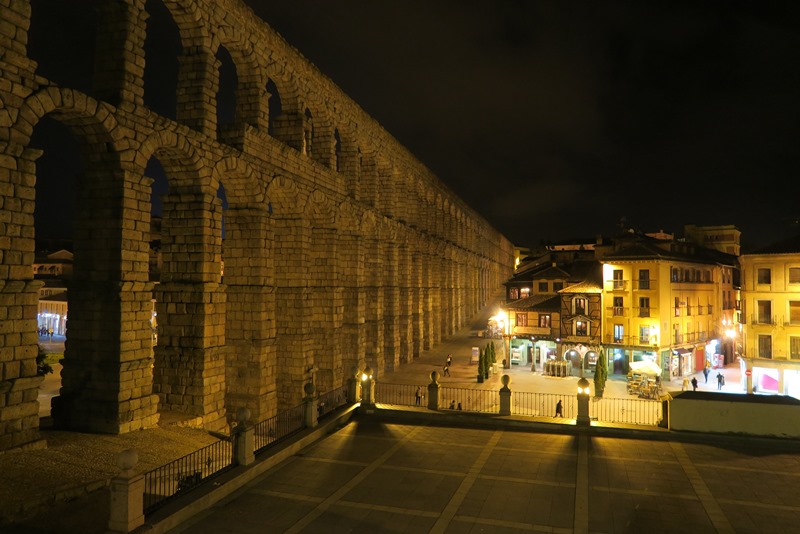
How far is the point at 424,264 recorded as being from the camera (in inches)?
2082

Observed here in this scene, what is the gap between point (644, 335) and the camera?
41.1 metres

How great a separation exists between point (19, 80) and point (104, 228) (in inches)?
190

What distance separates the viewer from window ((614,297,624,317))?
41875 millimetres

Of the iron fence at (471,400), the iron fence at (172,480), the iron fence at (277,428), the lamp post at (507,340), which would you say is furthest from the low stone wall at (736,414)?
the lamp post at (507,340)

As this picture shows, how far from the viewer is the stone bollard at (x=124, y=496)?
1052 cm

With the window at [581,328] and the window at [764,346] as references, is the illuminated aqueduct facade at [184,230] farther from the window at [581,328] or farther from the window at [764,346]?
the window at [764,346]

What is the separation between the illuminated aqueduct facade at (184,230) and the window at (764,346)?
93.8 feet

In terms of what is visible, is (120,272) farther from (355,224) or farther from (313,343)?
(355,224)

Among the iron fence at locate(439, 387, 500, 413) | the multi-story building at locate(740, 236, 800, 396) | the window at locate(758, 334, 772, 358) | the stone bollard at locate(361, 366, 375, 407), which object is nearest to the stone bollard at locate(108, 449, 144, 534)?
the stone bollard at locate(361, 366, 375, 407)

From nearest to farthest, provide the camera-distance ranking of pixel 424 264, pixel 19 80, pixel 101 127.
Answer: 1. pixel 19 80
2. pixel 101 127
3. pixel 424 264

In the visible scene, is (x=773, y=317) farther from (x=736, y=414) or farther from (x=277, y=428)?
(x=277, y=428)

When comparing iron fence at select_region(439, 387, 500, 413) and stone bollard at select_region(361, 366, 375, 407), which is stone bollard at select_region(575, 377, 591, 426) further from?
iron fence at select_region(439, 387, 500, 413)

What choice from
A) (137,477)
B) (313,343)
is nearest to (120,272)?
(137,477)

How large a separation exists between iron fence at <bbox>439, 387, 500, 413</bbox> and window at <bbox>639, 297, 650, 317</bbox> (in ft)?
46.0
